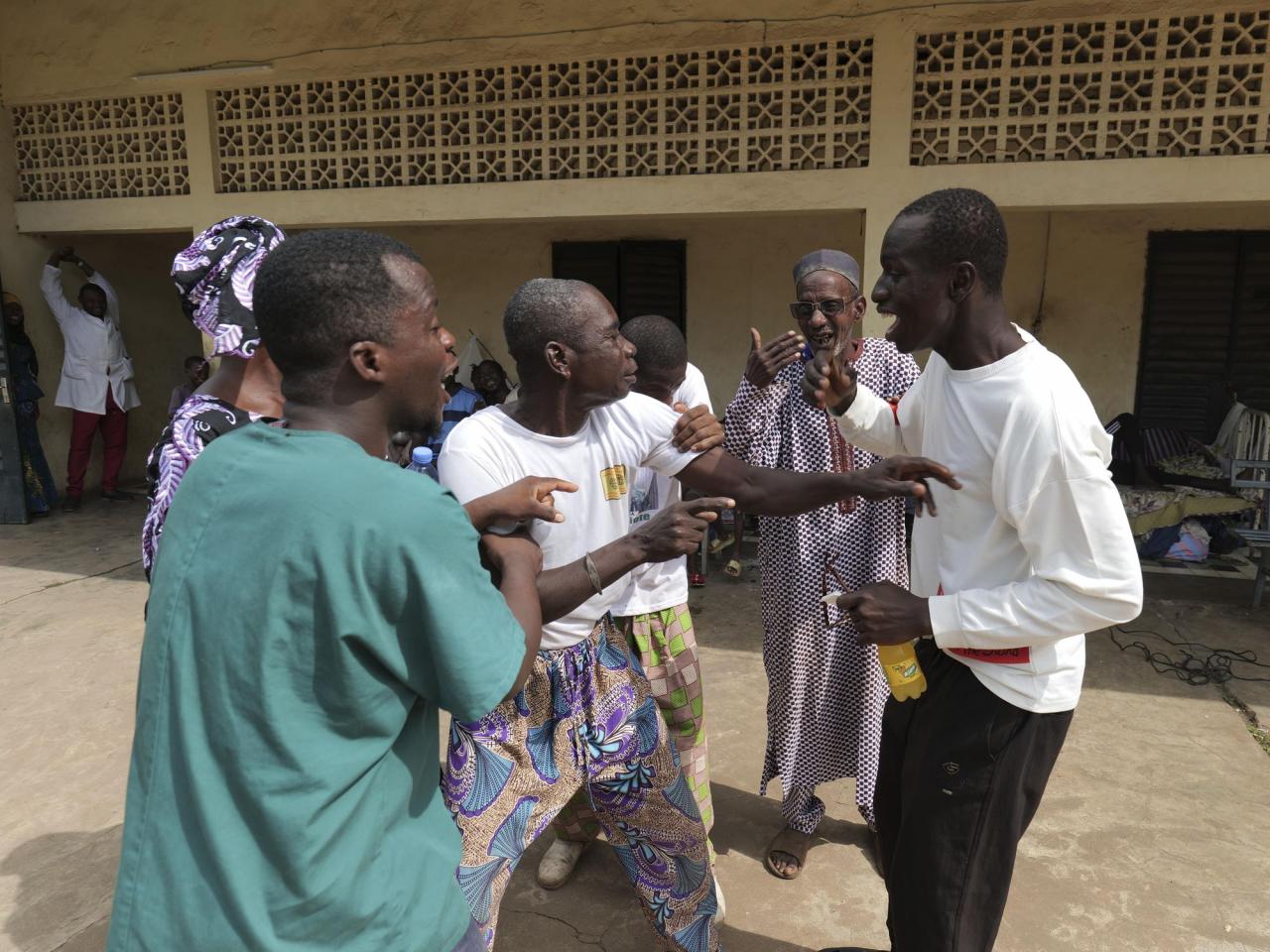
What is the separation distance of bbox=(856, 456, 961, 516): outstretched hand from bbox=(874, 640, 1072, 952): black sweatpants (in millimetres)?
349

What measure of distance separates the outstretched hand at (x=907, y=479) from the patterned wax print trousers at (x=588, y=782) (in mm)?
708

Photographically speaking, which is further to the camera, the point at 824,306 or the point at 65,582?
the point at 65,582

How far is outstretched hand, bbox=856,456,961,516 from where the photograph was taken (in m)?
1.67

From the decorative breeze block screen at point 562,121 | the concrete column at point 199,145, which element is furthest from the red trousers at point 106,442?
the decorative breeze block screen at point 562,121

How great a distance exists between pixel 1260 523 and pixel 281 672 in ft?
20.8

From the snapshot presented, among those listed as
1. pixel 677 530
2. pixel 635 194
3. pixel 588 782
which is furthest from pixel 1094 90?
pixel 588 782

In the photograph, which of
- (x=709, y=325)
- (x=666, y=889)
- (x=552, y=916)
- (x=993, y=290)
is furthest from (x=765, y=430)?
(x=709, y=325)

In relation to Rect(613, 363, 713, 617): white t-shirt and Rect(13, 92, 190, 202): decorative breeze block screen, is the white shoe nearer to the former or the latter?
Rect(613, 363, 713, 617): white t-shirt

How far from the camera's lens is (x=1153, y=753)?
11.2ft

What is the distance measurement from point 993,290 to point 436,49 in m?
4.63

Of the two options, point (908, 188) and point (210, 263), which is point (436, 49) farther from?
point (210, 263)

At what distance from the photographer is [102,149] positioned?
6.38m

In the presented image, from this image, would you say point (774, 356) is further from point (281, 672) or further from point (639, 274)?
point (639, 274)

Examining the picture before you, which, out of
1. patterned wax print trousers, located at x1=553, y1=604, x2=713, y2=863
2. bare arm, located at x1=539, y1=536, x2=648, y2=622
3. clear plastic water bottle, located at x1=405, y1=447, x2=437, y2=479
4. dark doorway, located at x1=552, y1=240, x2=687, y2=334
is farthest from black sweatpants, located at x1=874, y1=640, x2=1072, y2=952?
dark doorway, located at x1=552, y1=240, x2=687, y2=334
